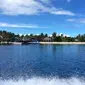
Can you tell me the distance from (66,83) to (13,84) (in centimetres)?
501

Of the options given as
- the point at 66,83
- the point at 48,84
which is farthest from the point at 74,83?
the point at 48,84

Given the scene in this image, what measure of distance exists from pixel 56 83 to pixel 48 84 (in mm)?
945

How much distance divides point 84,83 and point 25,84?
18.3 ft

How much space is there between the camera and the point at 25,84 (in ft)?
77.3

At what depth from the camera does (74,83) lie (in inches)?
958

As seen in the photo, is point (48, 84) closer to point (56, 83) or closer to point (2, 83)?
point (56, 83)

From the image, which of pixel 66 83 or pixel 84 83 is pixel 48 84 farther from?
pixel 84 83

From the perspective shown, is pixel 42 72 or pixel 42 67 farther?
pixel 42 67

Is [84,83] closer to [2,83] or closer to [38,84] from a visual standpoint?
[38,84]

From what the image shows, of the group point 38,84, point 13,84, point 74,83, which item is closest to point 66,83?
point 74,83

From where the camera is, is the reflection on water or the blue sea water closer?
the blue sea water

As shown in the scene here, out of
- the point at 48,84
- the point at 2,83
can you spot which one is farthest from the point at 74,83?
the point at 2,83

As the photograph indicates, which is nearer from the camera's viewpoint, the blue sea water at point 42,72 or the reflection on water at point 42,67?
the blue sea water at point 42,72

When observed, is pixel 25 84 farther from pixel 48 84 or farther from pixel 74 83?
pixel 74 83
